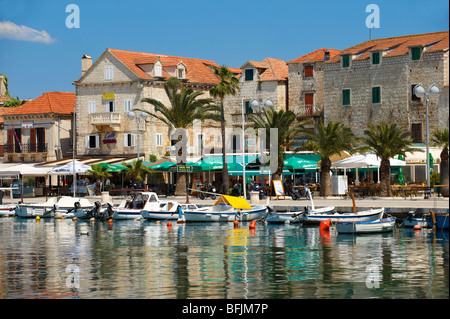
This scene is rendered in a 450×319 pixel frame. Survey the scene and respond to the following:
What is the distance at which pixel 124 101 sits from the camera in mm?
73000

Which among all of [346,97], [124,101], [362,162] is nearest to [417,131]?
[346,97]

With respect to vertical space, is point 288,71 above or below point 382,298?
above

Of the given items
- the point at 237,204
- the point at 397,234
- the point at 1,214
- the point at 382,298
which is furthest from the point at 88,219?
the point at 382,298

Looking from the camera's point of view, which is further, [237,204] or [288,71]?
[288,71]

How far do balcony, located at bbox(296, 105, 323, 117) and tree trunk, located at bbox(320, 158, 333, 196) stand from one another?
61.2 feet

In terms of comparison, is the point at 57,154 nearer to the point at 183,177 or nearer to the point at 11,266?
the point at 183,177

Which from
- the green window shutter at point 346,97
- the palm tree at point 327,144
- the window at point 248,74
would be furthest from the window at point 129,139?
the palm tree at point 327,144

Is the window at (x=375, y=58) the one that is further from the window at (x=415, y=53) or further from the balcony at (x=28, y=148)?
the balcony at (x=28, y=148)

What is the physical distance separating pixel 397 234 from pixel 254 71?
40912mm

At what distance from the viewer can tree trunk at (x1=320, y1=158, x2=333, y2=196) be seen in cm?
5186

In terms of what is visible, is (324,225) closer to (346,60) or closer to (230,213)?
(230,213)

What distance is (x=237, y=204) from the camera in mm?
43188

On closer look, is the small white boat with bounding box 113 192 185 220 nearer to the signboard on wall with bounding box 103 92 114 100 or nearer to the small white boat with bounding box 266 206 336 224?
the small white boat with bounding box 266 206 336 224

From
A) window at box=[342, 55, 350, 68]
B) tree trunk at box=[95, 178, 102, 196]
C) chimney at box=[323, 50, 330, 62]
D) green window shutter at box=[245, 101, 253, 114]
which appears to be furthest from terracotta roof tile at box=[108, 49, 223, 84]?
window at box=[342, 55, 350, 68]
